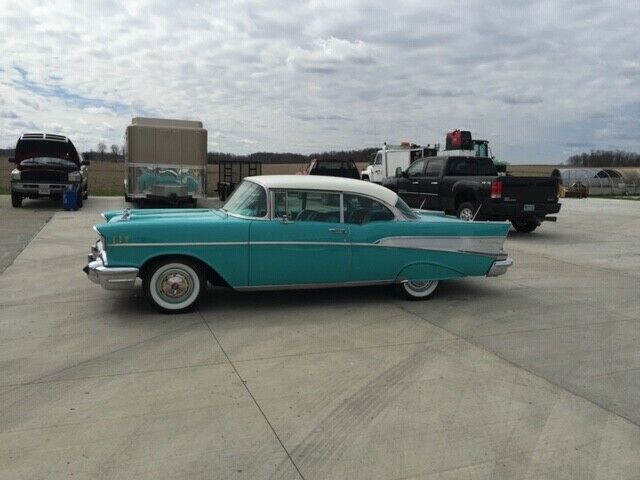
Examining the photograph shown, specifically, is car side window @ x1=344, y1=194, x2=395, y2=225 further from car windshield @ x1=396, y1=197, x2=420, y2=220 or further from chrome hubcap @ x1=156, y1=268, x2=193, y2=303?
chrome hubcap @ x1=156, y1=268, x2=193, y2=303

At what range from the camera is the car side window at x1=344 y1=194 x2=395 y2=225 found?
6.46m

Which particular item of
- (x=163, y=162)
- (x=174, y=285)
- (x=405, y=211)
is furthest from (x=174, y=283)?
(x=163, y=162)

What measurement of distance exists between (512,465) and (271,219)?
3696 millimetres

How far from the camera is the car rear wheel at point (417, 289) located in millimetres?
6728

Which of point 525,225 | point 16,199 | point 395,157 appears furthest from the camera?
point 395,157

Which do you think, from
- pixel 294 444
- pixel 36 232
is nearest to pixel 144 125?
pixel 36 232

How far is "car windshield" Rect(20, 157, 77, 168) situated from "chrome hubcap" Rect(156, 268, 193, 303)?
14386mm

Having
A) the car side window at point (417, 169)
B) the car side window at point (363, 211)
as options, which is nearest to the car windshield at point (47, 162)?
the car side window at point (417, 169)

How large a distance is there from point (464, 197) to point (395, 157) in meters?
15.3

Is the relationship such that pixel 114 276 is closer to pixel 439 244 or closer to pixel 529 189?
pixel 439 244

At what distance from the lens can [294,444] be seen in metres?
3.42

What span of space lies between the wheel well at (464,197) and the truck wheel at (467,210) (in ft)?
0.46

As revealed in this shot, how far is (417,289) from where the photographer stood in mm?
6797

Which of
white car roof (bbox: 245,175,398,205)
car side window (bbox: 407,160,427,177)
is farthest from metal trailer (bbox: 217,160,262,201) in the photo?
white car roof (bbox: 245,175,398,205)
